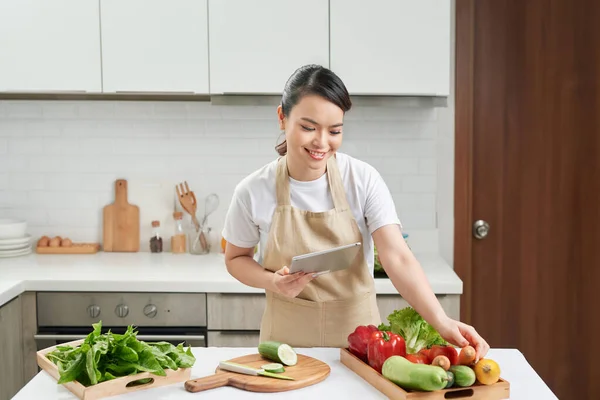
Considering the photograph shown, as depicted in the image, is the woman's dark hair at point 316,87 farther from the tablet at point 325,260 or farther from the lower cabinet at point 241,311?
the lower cabinet at point 241,311

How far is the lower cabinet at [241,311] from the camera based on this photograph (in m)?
3.31

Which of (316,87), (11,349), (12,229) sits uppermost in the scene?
(316,87)

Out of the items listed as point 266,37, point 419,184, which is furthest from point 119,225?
point 419,184

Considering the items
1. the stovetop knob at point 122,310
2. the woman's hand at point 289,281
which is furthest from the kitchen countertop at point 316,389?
the stovetop knob at point 122,310

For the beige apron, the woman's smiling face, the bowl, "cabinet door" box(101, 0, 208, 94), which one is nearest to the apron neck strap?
the beige apron

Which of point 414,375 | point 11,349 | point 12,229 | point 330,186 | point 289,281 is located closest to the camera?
point 414,375

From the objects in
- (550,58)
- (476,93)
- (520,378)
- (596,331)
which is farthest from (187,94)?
(596,331)

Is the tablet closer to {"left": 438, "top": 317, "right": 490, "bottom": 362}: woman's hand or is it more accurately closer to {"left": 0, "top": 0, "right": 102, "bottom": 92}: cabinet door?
{"left": 438, "top": 317, "right": 490, "bottom": 362}: woman's hand

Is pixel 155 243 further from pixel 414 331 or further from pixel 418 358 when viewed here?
pixel 418 358

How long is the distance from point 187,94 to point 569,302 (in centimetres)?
221

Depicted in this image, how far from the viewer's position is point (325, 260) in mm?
2135

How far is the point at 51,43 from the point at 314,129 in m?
1.73

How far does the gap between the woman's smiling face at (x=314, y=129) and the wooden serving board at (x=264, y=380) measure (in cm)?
64

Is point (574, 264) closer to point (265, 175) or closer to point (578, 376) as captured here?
point (578, 376)
